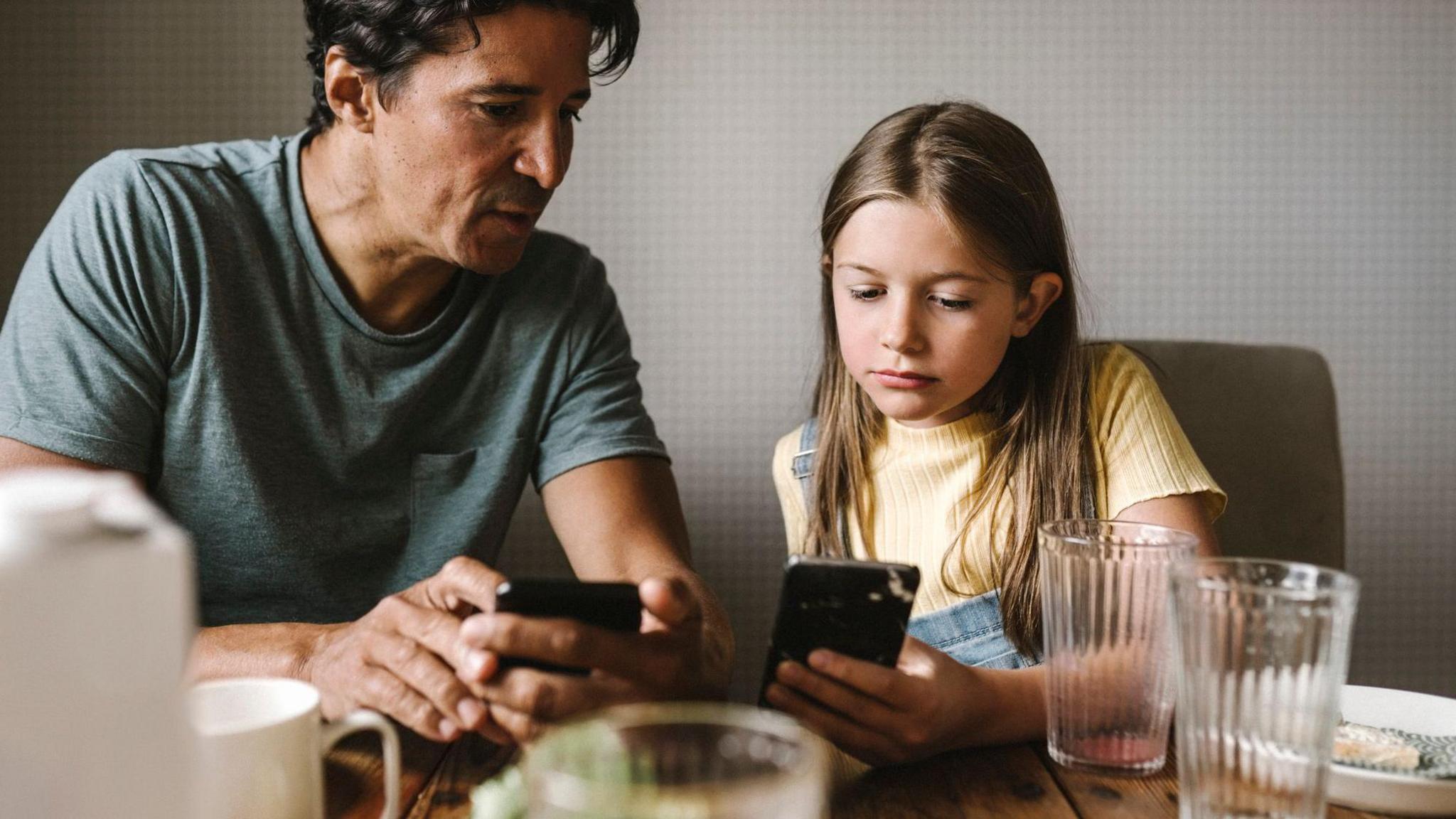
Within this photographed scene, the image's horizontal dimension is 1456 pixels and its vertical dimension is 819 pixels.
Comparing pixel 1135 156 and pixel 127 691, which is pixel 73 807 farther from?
pixel 1135 156

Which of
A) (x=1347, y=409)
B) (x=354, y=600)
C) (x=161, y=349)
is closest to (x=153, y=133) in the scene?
(x=161, y=349)

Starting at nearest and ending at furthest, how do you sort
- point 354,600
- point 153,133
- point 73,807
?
point 73,807 → point 354,600 → point 153,133

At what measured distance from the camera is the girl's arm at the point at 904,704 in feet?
2.72

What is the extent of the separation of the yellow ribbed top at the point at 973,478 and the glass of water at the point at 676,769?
2.79ft

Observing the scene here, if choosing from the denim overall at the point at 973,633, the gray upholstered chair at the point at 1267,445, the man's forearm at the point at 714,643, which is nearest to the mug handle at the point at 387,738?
the man's forearm at the point at 714,643

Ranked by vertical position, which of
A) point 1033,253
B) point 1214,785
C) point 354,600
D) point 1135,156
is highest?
point 1135,156

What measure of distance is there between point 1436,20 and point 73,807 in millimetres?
2487

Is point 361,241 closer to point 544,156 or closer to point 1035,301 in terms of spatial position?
point 544,156

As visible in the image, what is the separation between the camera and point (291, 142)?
152 centimetres

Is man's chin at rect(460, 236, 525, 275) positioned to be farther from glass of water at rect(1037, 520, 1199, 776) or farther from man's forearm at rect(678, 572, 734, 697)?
glass of water at rect(1037, 520, 1199, 776)

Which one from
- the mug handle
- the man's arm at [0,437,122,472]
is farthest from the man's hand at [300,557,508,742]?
the man's arm at [0,437,122,472]

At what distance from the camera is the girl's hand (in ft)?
2.72

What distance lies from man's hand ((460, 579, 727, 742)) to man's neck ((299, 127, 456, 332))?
752mm

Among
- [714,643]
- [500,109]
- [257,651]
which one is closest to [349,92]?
[500,109]
